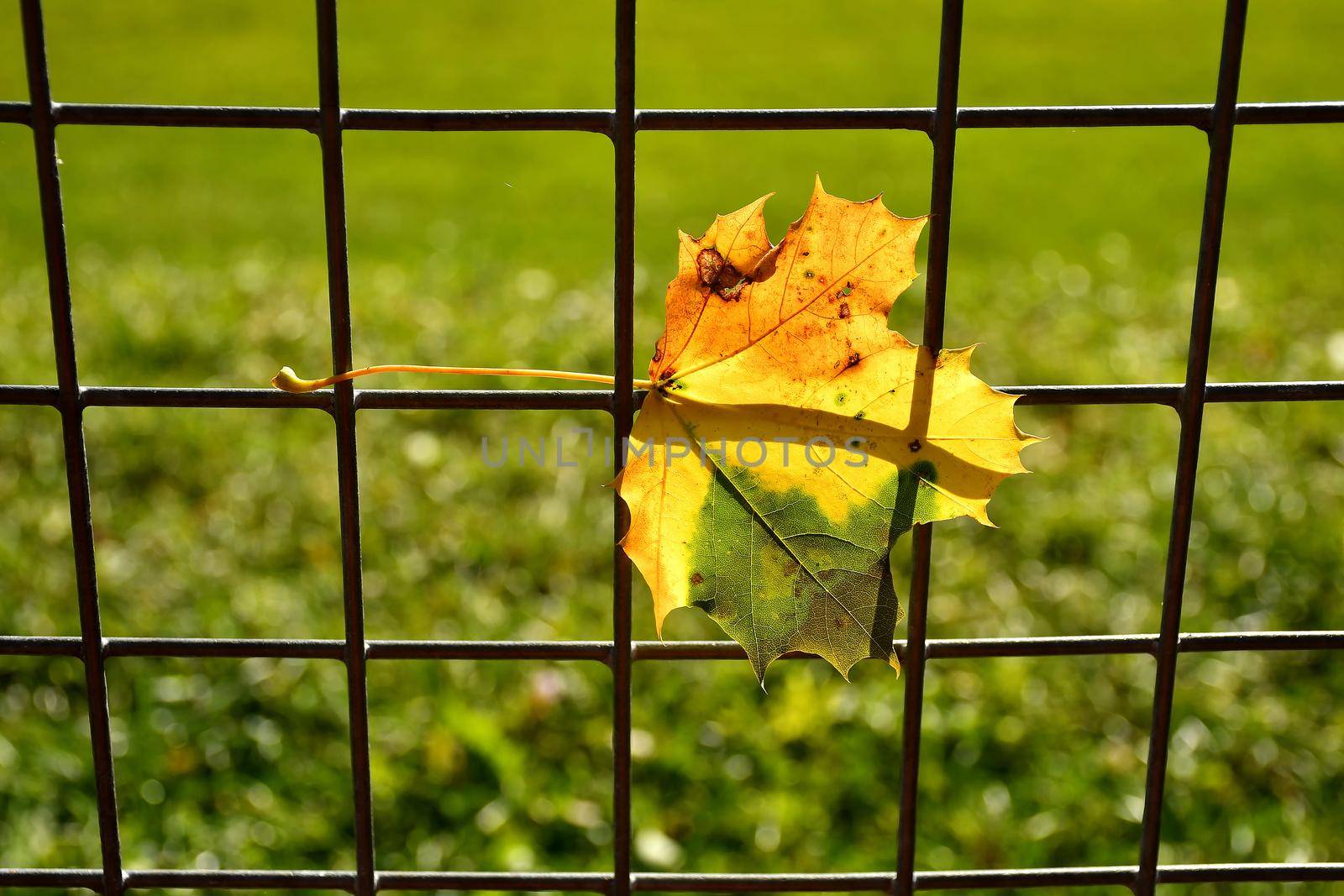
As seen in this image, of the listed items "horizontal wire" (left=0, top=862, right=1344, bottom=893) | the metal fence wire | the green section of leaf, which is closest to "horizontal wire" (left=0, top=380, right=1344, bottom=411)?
the metal fence wire

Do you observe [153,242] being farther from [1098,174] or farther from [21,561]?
[1098,174]

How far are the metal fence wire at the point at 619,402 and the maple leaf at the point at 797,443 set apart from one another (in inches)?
1.3

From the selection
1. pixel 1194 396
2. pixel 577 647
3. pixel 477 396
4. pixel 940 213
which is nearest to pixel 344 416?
pixel 477 396

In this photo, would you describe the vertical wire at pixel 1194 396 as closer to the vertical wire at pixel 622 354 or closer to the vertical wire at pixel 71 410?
the vertical wire at pixel 622 354

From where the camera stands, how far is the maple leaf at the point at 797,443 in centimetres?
77

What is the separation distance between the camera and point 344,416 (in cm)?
83

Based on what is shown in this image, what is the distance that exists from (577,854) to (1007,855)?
611 millimetres

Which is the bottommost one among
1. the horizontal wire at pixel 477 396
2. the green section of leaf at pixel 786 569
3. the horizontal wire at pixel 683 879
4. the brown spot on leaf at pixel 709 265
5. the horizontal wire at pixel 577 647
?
the horizontal wire at pixel 683 879

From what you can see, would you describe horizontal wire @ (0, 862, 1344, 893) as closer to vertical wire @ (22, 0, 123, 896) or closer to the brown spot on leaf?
vertical wire @ (22, 0, 123, 896)

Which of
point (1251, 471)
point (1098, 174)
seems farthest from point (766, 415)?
point (1098, 174)

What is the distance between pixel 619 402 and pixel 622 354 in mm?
32

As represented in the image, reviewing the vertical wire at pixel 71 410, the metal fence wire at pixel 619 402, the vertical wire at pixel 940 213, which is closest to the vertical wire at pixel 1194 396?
the metal fence wire at pixel 619 402

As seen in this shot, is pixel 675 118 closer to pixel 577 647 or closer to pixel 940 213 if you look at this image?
pixel 940 213

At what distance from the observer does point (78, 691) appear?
2.06m
